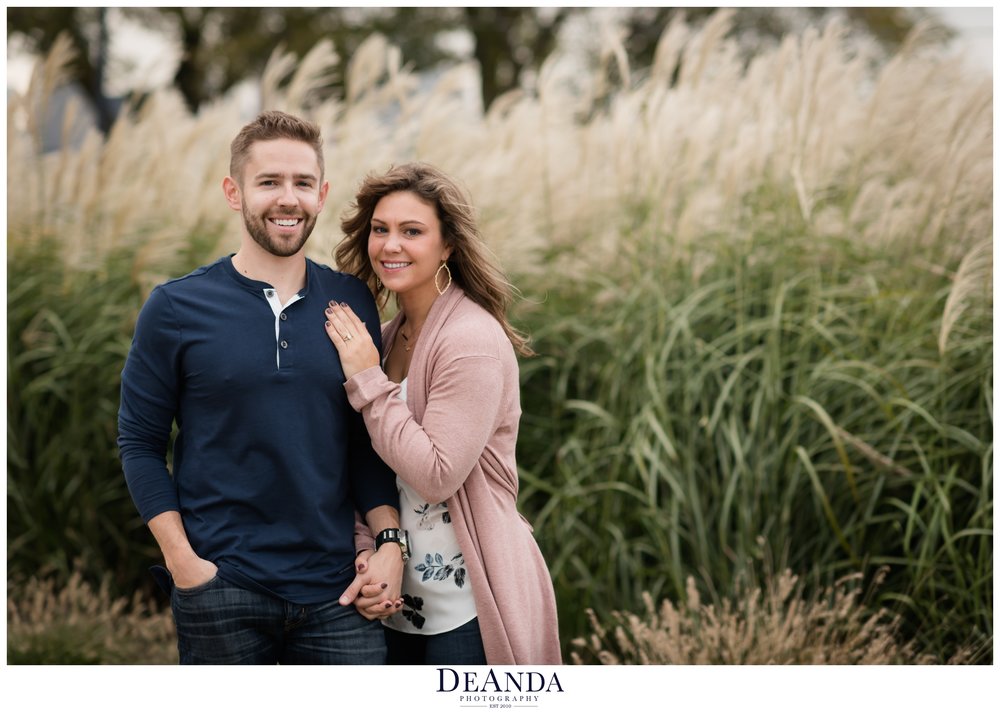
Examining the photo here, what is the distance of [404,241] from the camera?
2.24 meters

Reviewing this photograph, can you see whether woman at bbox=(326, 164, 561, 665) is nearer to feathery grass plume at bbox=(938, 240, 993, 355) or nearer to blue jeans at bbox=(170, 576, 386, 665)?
blue jeans at bbox=(170, 576, 386, 665)

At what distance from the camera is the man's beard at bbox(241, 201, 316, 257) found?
2121 millimetres

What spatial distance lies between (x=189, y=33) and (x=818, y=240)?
31.8 ft

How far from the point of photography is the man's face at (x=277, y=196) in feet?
6.94

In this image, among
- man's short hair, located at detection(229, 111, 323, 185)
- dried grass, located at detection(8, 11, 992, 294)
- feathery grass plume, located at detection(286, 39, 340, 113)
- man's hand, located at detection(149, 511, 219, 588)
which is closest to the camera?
man's hand, located at detection(149, 511, 219, 588)

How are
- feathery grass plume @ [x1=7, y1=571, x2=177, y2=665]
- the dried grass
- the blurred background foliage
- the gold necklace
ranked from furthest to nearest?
the dried grass < feathery grass plume @ [x1=7, y1=571, x2=177, y2=665] < the blurred background foliage < the gold necklace

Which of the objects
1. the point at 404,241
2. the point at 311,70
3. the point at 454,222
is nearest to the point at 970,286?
the point at 454,222

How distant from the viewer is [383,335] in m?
2.45

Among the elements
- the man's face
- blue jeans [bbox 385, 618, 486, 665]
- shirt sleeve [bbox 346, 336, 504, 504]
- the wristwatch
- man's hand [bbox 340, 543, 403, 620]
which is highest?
the man's face

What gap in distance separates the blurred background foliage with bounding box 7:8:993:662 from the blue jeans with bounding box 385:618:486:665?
725 mm

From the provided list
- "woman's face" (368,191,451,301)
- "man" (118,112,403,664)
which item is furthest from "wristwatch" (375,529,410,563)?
"woman's face" (368,191,451,301)

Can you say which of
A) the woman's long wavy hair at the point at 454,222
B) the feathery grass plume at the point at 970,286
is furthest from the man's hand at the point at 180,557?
the feathery grass plume at the point at 970,286

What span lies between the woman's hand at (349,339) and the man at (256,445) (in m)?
0.03
